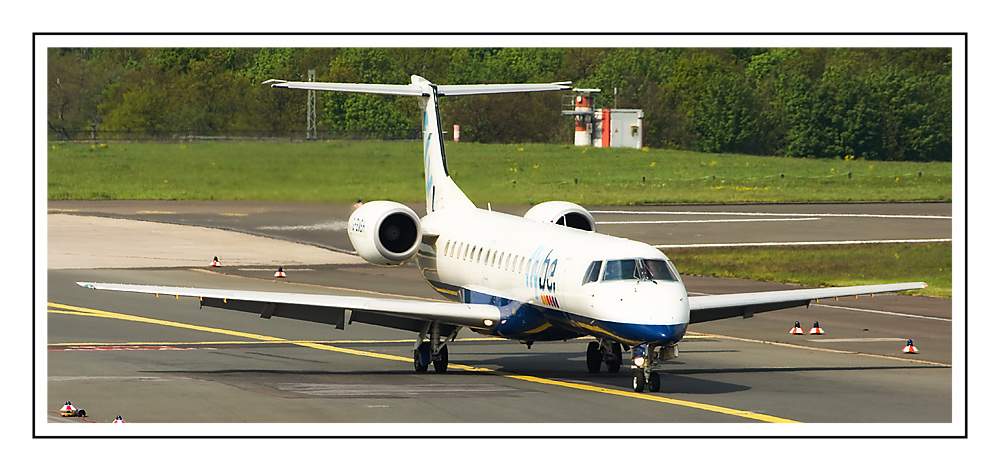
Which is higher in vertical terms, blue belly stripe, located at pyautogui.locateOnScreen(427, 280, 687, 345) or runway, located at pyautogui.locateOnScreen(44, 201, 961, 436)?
blue belly stripe, located at pyautogui.locateOnScreen(427, 280, 687, 345)

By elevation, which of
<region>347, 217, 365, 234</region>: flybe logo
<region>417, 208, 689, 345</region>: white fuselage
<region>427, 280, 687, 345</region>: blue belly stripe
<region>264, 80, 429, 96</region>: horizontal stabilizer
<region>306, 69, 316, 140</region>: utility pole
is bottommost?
<region>427, 280, 687, 345</region>: blue belly stripe

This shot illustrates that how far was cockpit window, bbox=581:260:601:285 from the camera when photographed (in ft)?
84.6

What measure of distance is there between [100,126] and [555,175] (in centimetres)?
4450

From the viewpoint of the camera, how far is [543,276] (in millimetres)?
27766

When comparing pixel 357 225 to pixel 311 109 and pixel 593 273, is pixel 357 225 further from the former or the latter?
pixel 311 109

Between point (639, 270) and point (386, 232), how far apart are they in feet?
30.3

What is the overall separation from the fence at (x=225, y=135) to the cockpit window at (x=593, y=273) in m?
30.6

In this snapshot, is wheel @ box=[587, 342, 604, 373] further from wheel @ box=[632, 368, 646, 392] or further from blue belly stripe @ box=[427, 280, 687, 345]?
wheel @ box=[632, 368, 646, 392]

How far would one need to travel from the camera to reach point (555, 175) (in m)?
101

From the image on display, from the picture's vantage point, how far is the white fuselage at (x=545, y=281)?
24.8 meters

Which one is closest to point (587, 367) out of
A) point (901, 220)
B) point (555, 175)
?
point (901, 220)

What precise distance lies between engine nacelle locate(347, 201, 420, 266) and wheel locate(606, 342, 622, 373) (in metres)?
5.94

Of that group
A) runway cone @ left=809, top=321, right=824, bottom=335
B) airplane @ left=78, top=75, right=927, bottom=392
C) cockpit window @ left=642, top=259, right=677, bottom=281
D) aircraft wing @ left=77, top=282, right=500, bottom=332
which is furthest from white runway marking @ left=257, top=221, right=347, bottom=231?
cockpit window @ left=642, top=259, right=677, bottom=281
